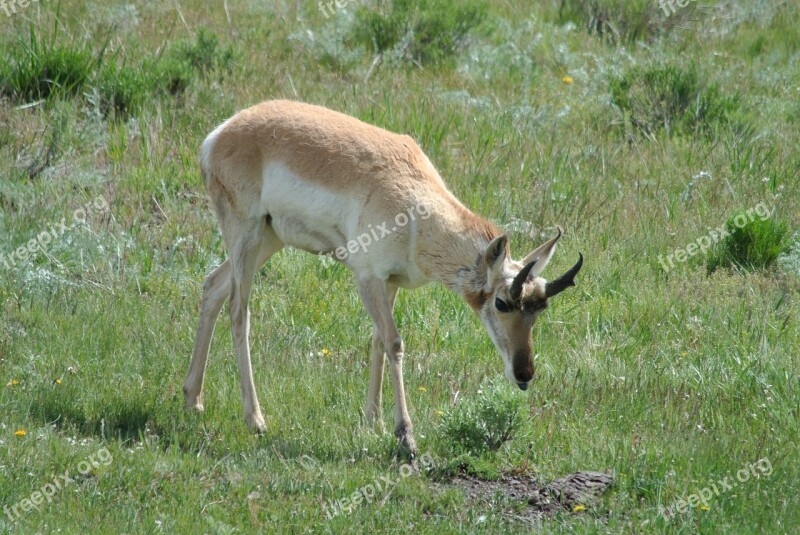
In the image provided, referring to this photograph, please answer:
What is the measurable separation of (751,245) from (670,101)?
332 centimetres

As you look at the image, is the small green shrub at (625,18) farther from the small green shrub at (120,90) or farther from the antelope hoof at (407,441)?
the antelope hoof at (407,441)

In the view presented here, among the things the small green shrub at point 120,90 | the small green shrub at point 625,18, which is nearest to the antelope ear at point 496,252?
the small green shrub at point 120,90

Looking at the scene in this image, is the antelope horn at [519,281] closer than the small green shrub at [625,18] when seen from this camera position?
Yes

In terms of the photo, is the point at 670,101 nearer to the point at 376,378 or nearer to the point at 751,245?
the point at 751,245

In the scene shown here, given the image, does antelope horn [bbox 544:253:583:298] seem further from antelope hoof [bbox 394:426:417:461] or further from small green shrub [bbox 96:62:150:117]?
small green shrub [bbox 96:62:150:117]

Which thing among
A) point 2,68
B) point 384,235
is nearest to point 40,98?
point 2,68

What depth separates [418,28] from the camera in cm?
1415

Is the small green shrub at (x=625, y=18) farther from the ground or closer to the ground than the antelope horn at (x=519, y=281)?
closer to the ground

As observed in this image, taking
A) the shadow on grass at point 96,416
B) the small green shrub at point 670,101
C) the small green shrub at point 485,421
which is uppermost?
the small green shrub at point 485,421

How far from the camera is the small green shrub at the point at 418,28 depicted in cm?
1397

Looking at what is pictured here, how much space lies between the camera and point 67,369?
24.1 ft

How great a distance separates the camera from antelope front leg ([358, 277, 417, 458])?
21.8ft

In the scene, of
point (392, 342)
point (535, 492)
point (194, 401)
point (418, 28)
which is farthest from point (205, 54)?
point (535, 492)

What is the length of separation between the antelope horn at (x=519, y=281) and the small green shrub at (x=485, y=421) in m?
0.69
